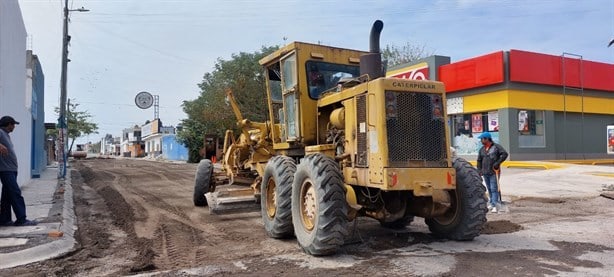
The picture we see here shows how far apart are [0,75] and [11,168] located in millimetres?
3783

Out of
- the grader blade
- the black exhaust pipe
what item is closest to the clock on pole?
the grader blade

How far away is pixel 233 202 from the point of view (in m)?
9.76

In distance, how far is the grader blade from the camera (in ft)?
32.0

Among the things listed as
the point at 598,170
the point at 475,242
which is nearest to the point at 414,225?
the point at 475,242

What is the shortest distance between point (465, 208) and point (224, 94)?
Result: 2785 cm

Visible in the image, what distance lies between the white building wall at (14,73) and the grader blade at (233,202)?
15.7 ft

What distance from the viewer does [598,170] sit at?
1750 cm

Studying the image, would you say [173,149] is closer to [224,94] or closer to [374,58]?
[224,94]

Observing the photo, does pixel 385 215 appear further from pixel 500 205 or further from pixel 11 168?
pixel 11 168

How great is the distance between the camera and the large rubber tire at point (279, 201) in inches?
285

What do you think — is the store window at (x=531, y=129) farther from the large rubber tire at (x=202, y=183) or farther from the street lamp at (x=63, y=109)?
the street lamp at (x=63, y=109)

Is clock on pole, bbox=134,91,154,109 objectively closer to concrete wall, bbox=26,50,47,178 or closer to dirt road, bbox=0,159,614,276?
concrete wall, bbox=26,50,47,178

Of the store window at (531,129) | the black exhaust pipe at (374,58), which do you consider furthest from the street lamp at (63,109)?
the store window at (531,129)

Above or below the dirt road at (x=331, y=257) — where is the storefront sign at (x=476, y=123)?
above
